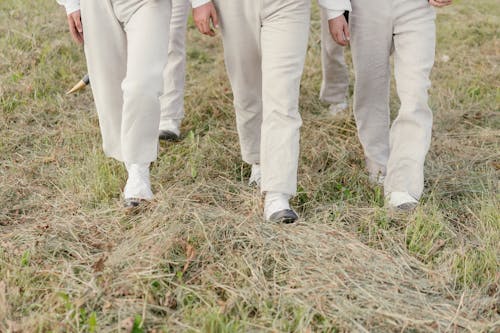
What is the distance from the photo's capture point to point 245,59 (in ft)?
11.2

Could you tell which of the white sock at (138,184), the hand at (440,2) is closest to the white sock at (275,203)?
the white sock at (138,184)

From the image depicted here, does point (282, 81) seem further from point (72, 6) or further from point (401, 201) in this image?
point (72, 6)

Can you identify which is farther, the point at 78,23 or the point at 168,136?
the point at 168,136

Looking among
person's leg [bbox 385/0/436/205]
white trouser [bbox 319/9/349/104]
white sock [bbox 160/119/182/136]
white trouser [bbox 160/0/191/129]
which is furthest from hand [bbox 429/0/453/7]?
white sock [bbox 160/119/182/136]

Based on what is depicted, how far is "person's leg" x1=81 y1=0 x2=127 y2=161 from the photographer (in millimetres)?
3377

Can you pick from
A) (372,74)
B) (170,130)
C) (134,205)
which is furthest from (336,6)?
(170,130)

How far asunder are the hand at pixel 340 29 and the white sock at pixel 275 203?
87cm

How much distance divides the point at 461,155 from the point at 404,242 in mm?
1344

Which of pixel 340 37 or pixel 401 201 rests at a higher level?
pixel 340 37

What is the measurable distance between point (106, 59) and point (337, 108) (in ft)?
6.72

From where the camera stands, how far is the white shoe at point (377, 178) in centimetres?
383

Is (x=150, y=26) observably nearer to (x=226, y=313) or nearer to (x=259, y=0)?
(x=259, y=0)

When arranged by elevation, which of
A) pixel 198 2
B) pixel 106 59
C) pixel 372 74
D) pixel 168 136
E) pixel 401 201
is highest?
pixel 198 2

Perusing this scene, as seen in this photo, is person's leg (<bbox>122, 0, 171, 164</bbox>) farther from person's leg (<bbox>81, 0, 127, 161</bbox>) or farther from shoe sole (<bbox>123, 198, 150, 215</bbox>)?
shoe sole (<bbox>123, 198, 150, 215</bbox>)
